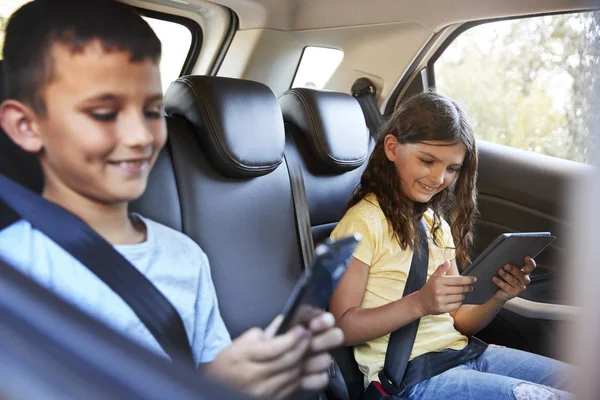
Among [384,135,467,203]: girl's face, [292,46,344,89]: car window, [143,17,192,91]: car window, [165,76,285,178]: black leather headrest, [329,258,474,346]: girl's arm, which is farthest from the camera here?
[292,46,344,89]: car window

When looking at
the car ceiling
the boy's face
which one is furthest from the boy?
the car ceiling

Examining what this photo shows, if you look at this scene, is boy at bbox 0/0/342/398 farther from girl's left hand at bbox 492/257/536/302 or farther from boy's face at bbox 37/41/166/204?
girl's left hand at bbox 492/257/536/302

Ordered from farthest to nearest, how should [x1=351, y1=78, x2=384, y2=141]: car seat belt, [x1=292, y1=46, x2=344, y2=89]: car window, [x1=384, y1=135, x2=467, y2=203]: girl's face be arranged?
[x1=351, y1=78, x2=384, y2=141]: car seat belt
[x1=292, y1=46, x2=344, y2=89]: car window
[x1=384, y1=135, x2=467, y2=203]: girl's face

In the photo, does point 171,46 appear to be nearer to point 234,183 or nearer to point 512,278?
point 234,183

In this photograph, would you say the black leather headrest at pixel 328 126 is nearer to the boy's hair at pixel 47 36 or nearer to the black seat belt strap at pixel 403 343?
the black seat belt strap at pixel 403 343

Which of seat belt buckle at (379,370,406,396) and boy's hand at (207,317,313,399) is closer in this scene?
boy's hand at (207,317,313,399)

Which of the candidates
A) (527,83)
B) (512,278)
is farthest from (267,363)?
(527,83)

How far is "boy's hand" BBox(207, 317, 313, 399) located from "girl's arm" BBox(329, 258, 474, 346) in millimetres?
364

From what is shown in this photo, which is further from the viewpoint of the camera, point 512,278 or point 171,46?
point 512,278

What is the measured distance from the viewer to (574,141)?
39.4 inches

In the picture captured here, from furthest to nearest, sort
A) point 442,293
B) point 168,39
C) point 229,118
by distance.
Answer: point 442,293 → point 229,118 → point 168,39

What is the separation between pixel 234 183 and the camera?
108 centimetres

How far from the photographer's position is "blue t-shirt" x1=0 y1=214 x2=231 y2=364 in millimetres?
744

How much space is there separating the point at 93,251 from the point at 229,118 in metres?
0.37
